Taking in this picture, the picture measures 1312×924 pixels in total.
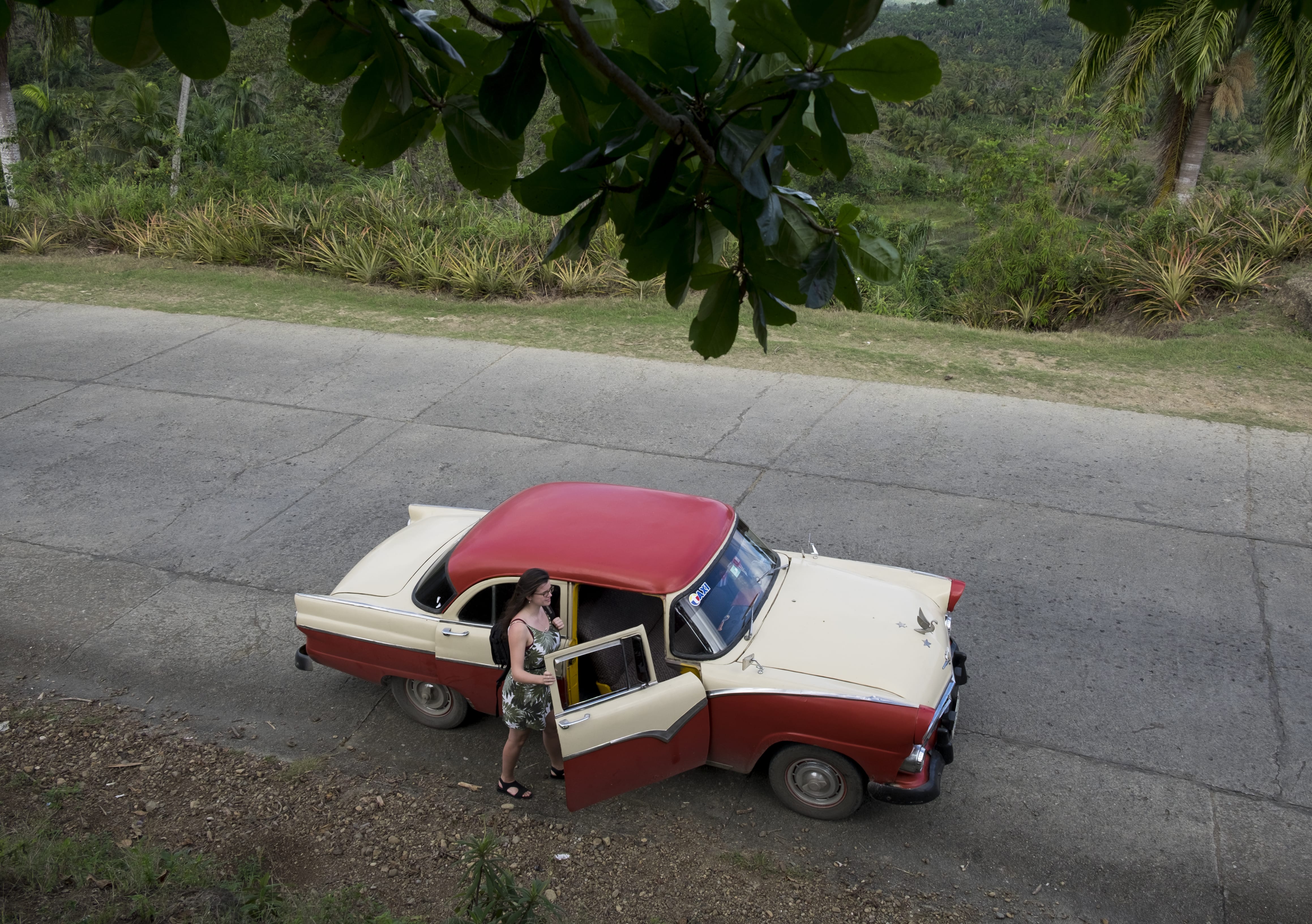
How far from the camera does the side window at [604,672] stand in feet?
15.1

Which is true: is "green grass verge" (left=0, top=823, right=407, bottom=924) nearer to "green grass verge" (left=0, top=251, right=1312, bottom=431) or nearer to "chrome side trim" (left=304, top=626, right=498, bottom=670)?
"chrome side trim" (left=304, top=626, right=498, bottom=670)

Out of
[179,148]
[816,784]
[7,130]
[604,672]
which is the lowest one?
[7,130]

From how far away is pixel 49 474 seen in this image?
29.2ft

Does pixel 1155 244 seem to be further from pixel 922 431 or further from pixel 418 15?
pixel 418 15

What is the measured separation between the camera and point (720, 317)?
271 centimetres

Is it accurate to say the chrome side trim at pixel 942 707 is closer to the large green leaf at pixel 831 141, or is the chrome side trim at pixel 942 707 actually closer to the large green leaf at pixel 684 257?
the large green leaf at pixel 684 257

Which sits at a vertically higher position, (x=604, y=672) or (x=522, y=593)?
(x=522, y=593)

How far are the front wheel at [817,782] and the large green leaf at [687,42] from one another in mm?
3181

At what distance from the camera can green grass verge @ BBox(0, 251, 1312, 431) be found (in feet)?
34.6

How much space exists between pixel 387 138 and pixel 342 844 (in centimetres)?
339

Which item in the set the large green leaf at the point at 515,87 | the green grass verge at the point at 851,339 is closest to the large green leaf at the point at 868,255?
the large green leaf at the point at 515,87

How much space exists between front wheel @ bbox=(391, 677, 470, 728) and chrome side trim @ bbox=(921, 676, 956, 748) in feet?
7.78

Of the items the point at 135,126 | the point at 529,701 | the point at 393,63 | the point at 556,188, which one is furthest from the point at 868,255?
the point at 135,126

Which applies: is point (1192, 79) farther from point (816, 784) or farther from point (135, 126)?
point (135, 126)
